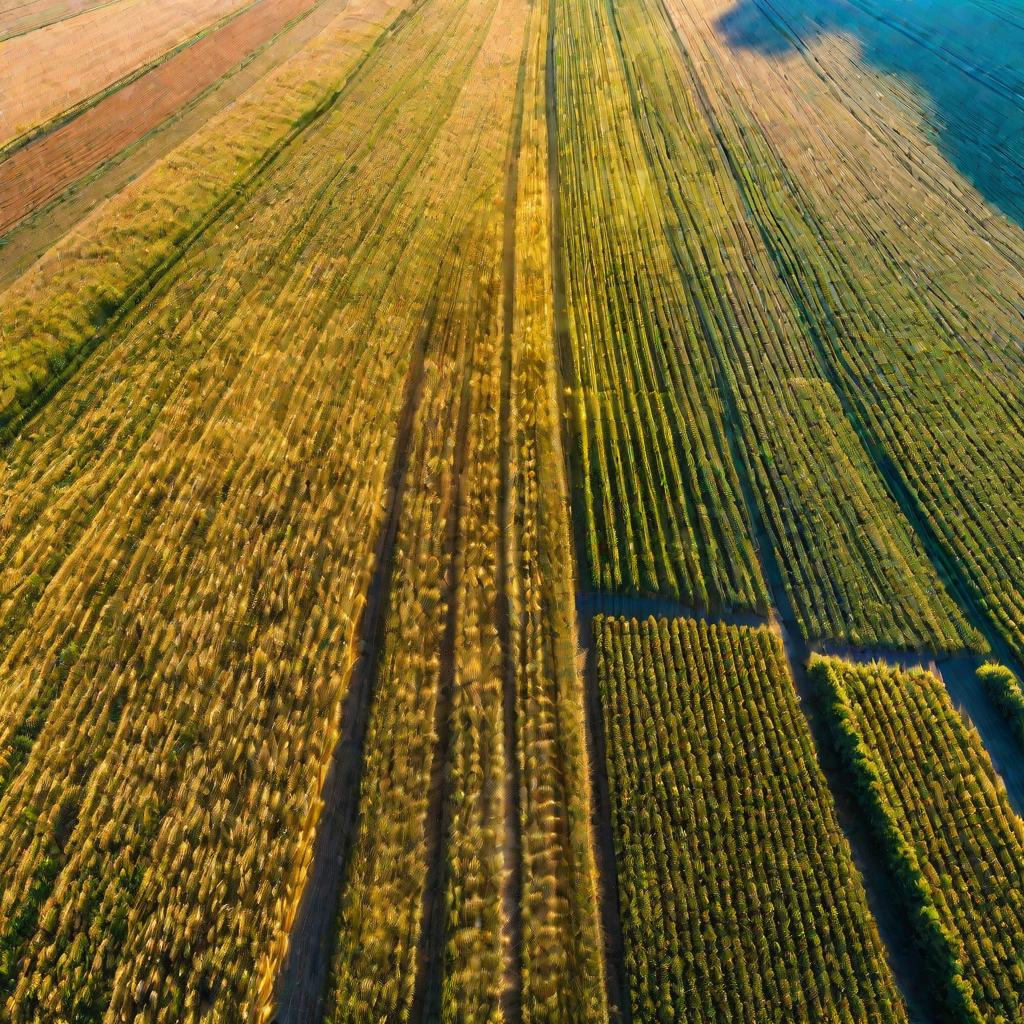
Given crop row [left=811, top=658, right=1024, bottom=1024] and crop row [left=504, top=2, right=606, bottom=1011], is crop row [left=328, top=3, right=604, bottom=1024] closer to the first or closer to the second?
crop row [left=504, top=2, right=606, bottom=1011]

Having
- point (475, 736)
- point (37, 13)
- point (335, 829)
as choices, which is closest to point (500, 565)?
point (475, 736)

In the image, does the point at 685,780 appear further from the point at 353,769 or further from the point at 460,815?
the point at 353,769

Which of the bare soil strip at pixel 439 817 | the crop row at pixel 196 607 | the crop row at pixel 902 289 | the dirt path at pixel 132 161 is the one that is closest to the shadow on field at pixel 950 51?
the crop row at pixel 902 289

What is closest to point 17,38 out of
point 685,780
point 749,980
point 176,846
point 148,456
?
point 148,456

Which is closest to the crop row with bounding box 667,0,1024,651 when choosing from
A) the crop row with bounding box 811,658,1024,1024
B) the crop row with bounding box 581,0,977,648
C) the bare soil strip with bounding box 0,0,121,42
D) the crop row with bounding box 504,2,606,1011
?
the crop row with bounding box 581,0,977,648

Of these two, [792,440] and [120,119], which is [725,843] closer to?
[792,440]
